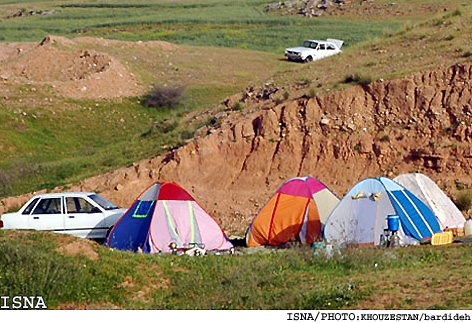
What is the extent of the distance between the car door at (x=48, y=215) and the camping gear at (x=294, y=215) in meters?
4.39

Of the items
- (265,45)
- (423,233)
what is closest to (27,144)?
(423,233)

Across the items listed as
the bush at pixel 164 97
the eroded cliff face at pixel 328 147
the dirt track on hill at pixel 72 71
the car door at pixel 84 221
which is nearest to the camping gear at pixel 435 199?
the eroded cliff face at pixel 328 147

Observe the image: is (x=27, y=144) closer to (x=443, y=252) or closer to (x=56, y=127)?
(x=56, y=127)

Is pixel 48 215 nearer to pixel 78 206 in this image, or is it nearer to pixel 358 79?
pixel 78 206

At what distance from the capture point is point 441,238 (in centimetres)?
2056

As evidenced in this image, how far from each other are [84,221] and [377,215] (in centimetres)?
682

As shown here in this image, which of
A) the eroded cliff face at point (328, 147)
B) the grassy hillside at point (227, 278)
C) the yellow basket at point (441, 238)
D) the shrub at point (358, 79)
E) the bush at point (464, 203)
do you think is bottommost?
the grassy hillside at point (227, 278)

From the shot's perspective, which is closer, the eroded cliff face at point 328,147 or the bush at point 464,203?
the bush at point 464,203

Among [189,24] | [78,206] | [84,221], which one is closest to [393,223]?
[84,221]

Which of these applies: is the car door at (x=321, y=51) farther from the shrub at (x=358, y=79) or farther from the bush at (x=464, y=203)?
the bush at (x=464, y=203)

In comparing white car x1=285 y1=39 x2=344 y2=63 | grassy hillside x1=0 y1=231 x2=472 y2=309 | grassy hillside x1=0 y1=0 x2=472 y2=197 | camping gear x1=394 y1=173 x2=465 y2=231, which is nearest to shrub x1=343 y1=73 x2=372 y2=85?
grassy hillside x1=0 y1=0 x2=472 y2=197

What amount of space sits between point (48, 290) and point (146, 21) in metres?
78.0

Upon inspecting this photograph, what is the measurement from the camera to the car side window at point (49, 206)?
23.4 meters

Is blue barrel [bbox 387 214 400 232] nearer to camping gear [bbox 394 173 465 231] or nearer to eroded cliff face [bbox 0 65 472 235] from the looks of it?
camping gear [bbox 394 173 465 231]
